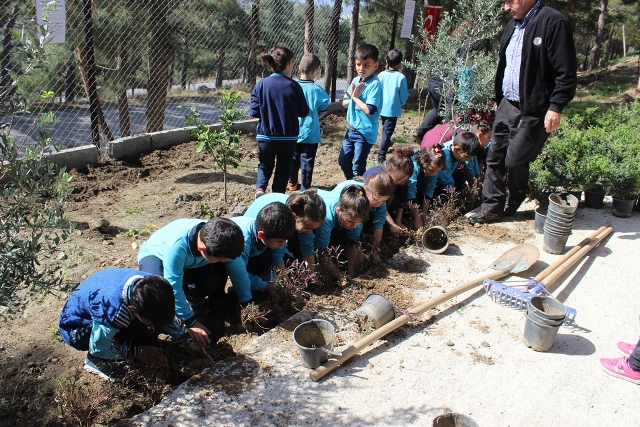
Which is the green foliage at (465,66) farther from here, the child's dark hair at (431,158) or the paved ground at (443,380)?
the paved ground at (443,380)

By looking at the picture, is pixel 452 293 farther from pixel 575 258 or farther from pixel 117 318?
pixel 117 318

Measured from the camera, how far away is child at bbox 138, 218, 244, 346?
2805 mm

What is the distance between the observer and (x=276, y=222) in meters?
3.07

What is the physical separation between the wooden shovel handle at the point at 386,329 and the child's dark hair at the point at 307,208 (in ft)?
2.72

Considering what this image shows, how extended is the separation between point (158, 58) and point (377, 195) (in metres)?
6.42

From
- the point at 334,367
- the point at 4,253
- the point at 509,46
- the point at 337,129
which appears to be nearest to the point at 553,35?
the point at 509,46

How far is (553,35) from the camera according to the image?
163 inches

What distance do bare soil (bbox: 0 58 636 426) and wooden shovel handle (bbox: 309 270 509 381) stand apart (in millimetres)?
265

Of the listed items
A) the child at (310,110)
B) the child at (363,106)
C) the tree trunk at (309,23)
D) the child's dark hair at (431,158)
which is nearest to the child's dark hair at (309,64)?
the child at (310,110)

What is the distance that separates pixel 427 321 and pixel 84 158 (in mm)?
4422

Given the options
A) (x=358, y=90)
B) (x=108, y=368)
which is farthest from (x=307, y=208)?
(x=358, y=90)

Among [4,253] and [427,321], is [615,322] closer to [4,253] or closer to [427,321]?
[427,321]

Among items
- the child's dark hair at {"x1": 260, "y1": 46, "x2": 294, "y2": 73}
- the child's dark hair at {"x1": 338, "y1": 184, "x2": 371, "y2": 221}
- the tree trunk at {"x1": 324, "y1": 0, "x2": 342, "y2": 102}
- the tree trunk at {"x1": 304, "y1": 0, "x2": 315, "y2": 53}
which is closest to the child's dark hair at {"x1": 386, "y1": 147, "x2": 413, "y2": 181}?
the child's dark hair at {"x1": 338, "y1": 184, "x2": 371, "y2": 221}

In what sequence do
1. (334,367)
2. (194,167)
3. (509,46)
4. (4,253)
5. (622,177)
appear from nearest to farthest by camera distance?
1. (4,253)
2. (334,367)
3. (509,46)
4. (622,177)
5. (194,167)
